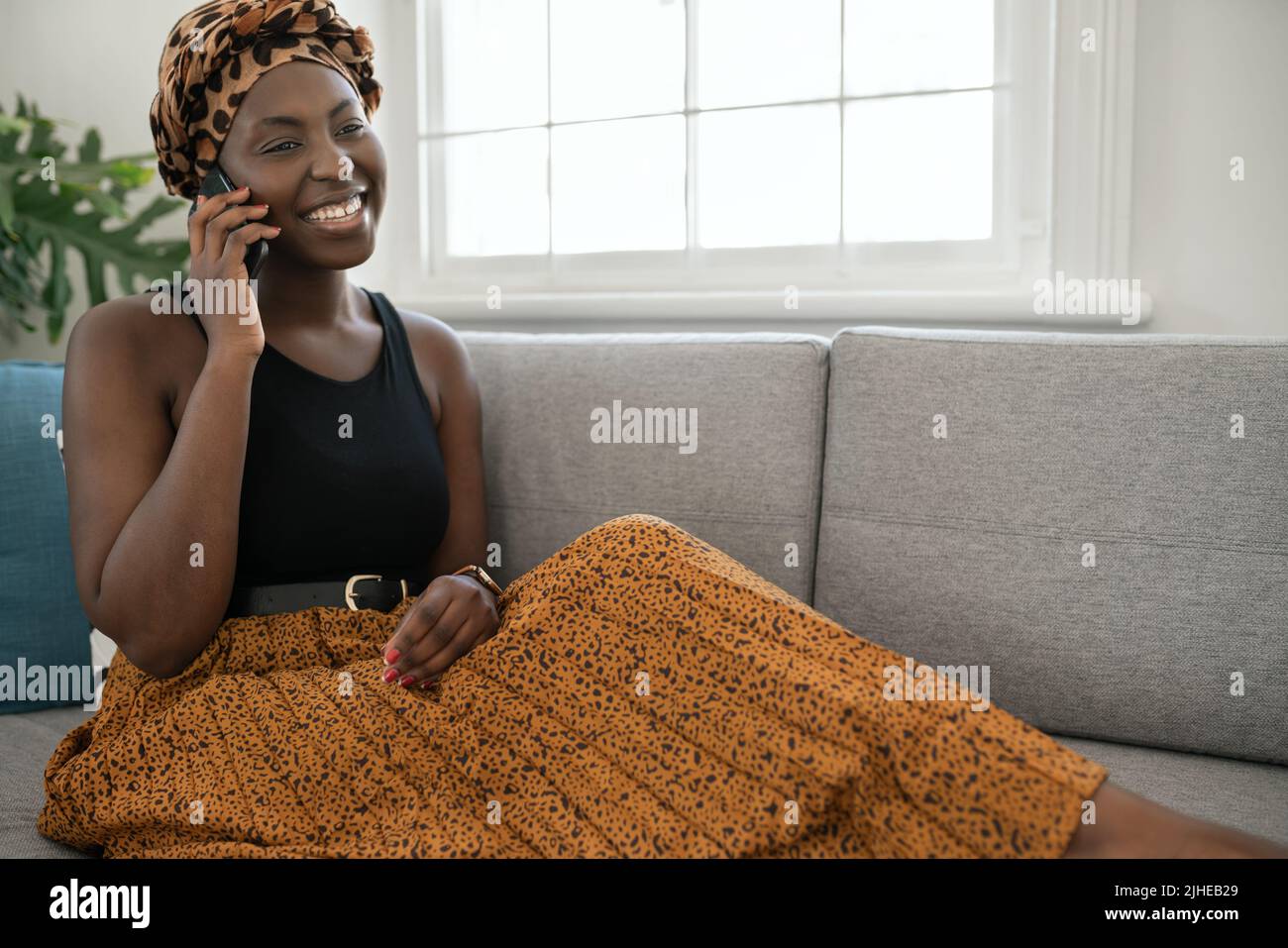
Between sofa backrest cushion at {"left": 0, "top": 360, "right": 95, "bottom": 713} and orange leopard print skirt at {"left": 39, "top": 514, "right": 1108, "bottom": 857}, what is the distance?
40 cm

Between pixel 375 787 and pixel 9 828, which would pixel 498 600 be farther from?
pixel 9 828

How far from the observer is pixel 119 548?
1.21 meters

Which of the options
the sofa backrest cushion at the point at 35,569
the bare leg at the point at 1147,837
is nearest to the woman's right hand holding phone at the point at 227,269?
the sofa backrest cushion at the point at 35,569

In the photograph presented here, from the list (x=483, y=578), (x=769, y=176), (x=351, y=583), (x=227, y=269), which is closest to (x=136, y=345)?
(x=227, y=269)

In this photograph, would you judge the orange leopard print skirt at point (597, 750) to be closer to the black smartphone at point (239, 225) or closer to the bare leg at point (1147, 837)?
the bare leg at point (1147, 837)

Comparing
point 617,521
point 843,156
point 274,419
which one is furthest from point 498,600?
point 843,156

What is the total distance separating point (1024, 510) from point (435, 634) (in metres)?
0.77

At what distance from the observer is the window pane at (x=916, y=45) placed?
6.74ft

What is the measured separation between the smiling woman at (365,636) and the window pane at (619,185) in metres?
0.90

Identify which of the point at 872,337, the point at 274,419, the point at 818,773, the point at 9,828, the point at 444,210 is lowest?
the point at 9,828

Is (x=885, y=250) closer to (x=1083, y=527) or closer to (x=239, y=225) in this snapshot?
(x=1083, y=527)

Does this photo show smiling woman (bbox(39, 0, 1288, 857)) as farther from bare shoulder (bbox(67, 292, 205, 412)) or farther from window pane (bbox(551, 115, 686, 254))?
window pane (bbox(551, 115, 686, 254))

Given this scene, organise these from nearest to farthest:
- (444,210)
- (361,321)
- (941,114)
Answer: (361,321)
(941,114)
(444,210)

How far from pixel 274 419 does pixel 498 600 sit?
1.18ft
